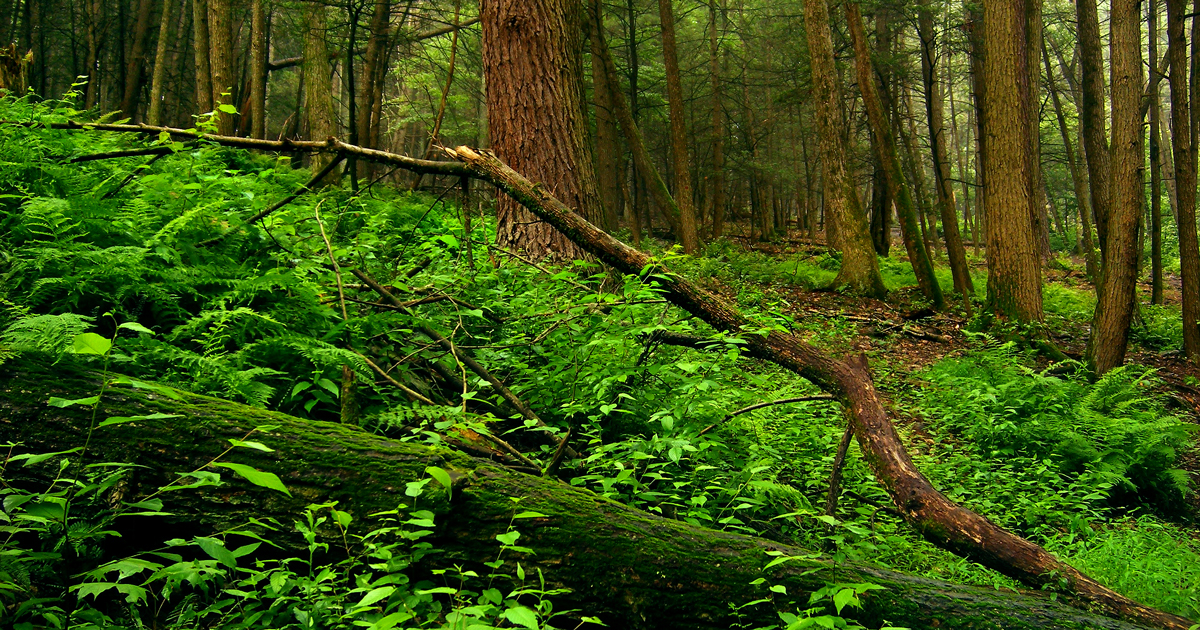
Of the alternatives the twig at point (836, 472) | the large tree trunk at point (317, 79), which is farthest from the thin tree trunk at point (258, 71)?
the twig at point (836, 472)

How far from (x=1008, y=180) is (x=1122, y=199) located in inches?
110

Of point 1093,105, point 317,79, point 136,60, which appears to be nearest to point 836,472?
point 317,79

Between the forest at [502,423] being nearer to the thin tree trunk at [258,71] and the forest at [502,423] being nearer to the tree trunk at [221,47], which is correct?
the tree trunk at [221,47]

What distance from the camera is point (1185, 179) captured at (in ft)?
37.4

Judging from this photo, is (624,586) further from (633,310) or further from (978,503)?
(978,503)

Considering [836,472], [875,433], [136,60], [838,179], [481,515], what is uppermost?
[136,60]

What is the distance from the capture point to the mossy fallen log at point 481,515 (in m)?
2.13

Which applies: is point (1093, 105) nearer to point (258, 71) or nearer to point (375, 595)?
point (258, 71)

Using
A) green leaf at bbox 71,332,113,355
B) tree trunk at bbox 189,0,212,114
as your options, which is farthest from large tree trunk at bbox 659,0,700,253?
green leaf at bbox 71,332,113,355

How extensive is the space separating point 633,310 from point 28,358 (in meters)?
3.10

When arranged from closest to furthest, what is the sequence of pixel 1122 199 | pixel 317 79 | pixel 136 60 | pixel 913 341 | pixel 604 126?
pixel 1122 199 < pixel 913 341 < pixel 317 79 < pixel 604 126 < pixel 136 60

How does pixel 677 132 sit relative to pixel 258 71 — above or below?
below

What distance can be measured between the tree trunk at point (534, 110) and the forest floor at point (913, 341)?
2.47m

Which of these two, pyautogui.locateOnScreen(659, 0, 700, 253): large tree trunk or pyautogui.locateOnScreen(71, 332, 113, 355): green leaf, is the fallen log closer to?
pyautogui.locateOnScreen(71, 332, 113, 355): green leaf
